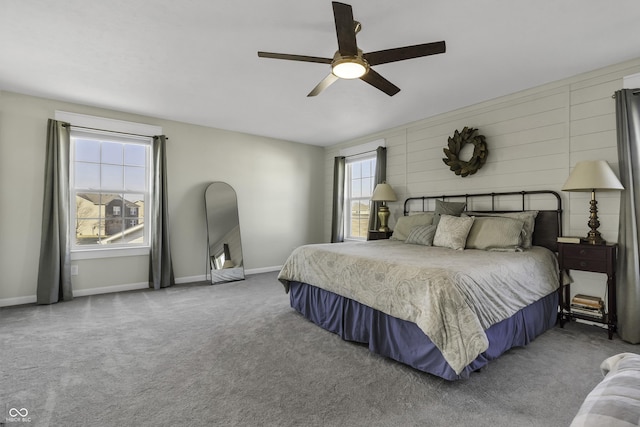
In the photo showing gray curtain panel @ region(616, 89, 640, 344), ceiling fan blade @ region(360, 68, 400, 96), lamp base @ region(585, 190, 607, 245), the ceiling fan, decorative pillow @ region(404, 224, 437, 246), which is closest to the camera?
the ceiling fan

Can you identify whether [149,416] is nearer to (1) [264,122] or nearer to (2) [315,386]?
(2) [315,386]

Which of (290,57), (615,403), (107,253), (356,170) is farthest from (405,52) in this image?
(107,253)

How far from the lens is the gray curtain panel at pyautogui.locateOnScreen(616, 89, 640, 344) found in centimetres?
262

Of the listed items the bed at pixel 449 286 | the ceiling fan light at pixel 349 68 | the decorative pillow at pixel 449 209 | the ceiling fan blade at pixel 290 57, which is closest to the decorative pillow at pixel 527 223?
the bed at pixel 449 286

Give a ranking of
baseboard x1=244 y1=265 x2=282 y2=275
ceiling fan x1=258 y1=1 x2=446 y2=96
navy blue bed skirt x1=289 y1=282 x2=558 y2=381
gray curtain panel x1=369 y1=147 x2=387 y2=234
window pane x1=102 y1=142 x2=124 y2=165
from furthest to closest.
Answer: baseboard x1=244 y1=265 x2=282 y2=275
gray curtain panel x1=369 y1=147 x2=387 y2=234
window pane x1=102 y1=142 x2=124 y2=165
navy blue bed skirt x1=289 y1=282 x2=558 y2=381
ceiling fan x1=258 y1=1 x2=446 y2=96

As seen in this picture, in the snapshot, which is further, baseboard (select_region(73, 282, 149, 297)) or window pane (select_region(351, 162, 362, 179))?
window pane (select_region(351, 162, 362, 179))

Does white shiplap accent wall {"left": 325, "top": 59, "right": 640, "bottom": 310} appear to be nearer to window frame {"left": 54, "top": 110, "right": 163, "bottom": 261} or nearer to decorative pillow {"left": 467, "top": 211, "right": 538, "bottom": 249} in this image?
decorative pillow {"left": 467, "top": 211, "right": 538, "bottom": 249}

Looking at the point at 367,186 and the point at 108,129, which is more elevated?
the point at 108,129

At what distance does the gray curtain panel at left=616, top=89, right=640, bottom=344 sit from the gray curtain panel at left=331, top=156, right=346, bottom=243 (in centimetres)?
382

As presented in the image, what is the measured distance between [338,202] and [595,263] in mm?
3795

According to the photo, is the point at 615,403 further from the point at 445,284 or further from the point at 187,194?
the point at 187,194

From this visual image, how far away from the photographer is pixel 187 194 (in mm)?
4863

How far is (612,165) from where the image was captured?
2914 mm

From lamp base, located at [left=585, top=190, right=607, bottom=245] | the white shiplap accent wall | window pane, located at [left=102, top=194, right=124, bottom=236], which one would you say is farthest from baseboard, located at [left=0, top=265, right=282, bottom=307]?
lamp base, located at [left=585, top=190, right=607, bottom=245]
